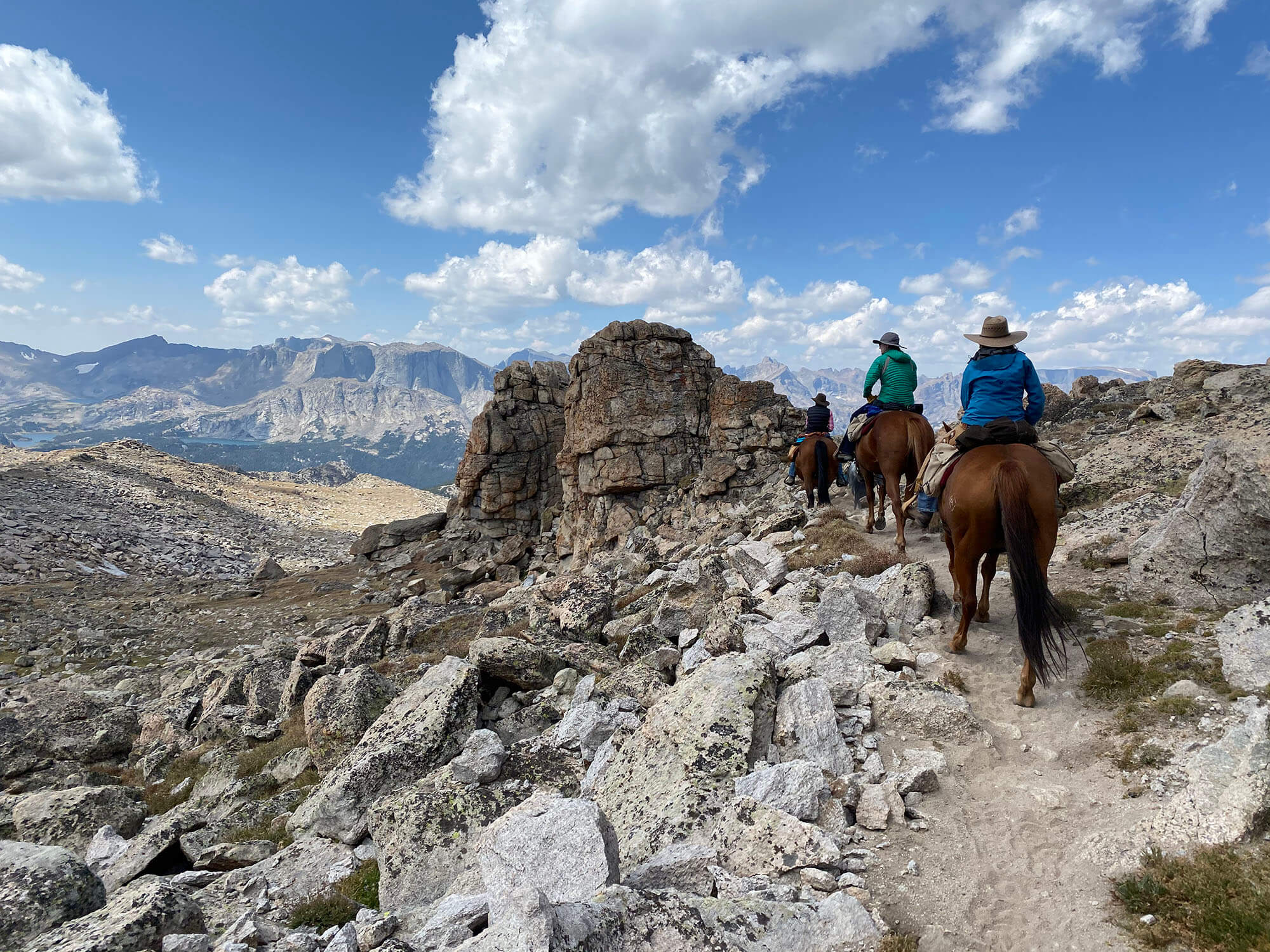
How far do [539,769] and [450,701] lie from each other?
2182 millimetres

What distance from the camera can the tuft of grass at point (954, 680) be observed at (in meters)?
7.31

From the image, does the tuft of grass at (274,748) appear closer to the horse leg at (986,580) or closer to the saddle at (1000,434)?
the horse leg at (986,580)

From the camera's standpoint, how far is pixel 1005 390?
892cm

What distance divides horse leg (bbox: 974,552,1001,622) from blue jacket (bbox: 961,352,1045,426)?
200cm

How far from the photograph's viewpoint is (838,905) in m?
4.26

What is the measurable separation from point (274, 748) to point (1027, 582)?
13.5 meters

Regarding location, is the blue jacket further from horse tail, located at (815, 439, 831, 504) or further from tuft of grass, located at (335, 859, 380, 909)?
horse tail, located at (815, 439, 831, 504)

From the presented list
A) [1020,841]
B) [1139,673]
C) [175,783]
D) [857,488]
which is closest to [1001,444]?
[1139,673]

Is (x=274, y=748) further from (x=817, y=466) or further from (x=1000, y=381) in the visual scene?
(x=817, y=466)

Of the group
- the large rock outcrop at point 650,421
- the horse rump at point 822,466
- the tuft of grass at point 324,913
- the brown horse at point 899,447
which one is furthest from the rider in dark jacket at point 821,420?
the tuft of grass at point 324,913

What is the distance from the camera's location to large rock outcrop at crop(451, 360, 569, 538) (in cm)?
4300

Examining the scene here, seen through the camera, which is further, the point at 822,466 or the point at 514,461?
the point at 514,461

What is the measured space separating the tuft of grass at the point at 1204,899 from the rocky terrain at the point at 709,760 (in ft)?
0.49

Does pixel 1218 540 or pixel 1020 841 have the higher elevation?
pixel 1218 540
